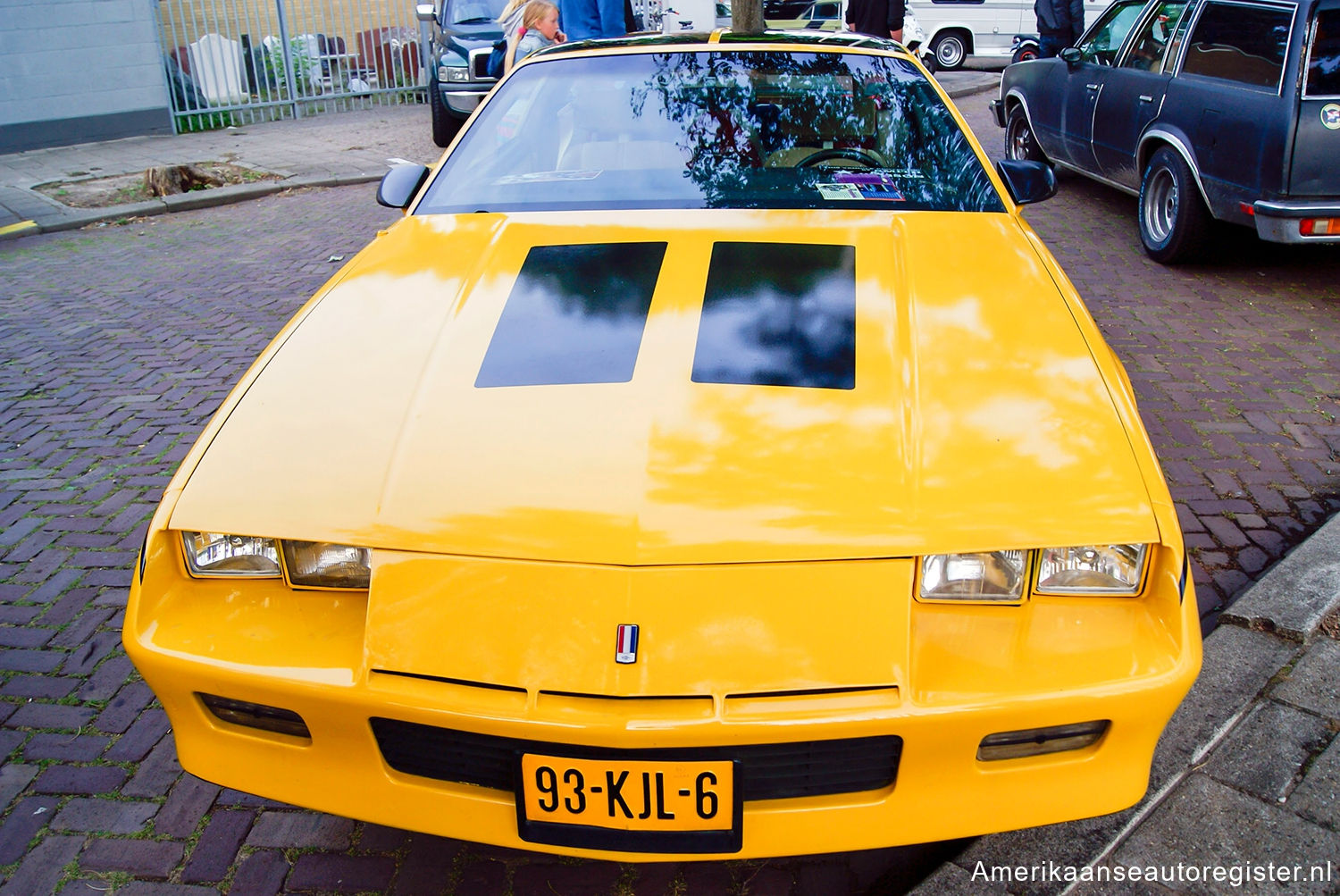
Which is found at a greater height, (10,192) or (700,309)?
(700,309)

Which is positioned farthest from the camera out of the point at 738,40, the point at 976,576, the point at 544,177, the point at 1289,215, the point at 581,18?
the point at 581,18

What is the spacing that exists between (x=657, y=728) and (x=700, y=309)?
1.05m

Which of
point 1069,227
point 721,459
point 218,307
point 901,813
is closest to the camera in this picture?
point 901,813

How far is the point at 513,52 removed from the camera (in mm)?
7297

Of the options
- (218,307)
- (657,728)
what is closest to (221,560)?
(657,728)

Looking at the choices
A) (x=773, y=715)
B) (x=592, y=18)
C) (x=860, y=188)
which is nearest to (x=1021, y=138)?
(x=592, y=18)

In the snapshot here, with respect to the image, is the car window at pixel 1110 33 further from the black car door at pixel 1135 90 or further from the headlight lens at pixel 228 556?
the headlight lens at pixel 228 556

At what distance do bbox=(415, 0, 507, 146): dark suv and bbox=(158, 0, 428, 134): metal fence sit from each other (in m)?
2.56

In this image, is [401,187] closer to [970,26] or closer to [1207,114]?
[1207,114]

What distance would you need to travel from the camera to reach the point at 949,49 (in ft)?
52.6

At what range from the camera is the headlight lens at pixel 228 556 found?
1.95 m

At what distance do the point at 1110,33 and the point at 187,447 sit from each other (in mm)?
6677

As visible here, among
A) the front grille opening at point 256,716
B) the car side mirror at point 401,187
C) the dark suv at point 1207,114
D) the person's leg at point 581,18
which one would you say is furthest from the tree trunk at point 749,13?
the front grille opening at point 256,716

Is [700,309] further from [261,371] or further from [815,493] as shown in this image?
[261,371]
